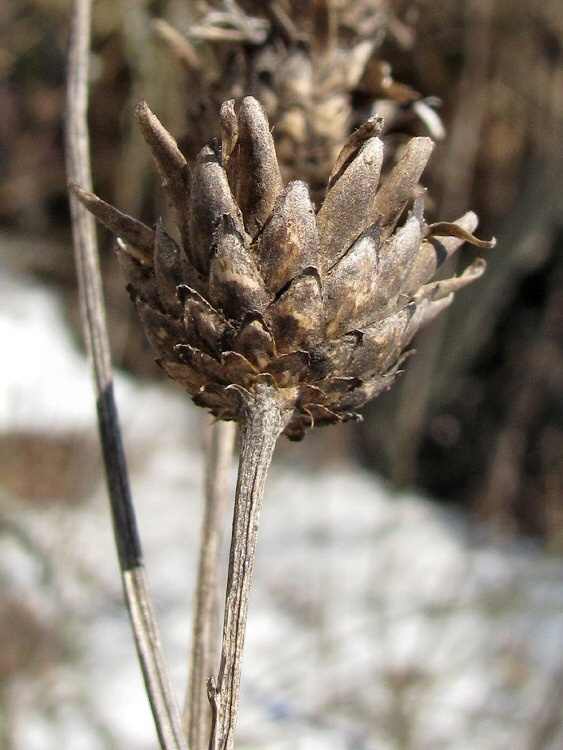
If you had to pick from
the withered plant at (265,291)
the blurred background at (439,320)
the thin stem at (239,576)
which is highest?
the blurred background at (439,320)

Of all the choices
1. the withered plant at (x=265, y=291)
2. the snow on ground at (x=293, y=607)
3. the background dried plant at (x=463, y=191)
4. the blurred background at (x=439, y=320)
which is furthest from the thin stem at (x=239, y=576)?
the background dried plant at (x=463, y=191)

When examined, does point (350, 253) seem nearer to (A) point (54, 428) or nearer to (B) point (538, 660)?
(B) point (538, 660)

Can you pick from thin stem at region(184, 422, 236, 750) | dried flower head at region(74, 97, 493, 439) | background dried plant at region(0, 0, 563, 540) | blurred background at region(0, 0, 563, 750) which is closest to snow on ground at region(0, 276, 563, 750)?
blurred background at region(0, 0, 563, 750)

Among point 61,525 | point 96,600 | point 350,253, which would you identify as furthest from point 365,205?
point 96,600

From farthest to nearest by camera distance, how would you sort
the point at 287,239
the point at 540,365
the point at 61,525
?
the point at 540,365, the point at 61,525, the point at 287,239

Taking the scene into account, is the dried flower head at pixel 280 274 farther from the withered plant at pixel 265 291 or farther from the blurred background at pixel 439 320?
the blurred background at pixel 439 320

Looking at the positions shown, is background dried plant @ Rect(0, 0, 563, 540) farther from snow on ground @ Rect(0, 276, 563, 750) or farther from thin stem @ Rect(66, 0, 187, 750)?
thin stem @ Rect(66, 0, 187, 750)
